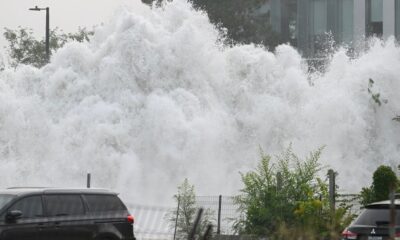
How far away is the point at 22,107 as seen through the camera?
108 feet

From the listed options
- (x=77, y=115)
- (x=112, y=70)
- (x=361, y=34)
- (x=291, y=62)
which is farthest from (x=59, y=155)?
(x=361, y=34)

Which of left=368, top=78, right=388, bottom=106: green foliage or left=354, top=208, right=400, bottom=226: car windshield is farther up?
left=368, top=78, right=388, bottom=106: green foliage

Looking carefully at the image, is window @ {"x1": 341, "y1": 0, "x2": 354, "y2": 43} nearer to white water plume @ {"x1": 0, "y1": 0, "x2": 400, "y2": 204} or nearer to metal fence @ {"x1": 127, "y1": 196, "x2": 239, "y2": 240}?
white water plume @ {"x1": 0, "y1": 0, "x2": 400, "y2": 204}

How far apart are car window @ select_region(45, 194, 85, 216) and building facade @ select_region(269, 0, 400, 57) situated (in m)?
49.4

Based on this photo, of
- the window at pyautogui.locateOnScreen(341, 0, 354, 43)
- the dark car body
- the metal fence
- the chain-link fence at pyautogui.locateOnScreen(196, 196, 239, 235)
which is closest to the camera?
the dark car body

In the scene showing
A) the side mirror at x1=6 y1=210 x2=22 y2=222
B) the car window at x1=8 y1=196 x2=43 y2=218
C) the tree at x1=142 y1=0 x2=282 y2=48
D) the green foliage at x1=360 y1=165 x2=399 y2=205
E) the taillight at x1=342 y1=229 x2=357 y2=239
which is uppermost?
the tree at x1=142 y1=0 x2=282 y2=48

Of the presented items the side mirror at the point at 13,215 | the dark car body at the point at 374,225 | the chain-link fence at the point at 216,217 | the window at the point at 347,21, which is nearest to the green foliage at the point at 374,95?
the chain-link fence at the point at 216,217

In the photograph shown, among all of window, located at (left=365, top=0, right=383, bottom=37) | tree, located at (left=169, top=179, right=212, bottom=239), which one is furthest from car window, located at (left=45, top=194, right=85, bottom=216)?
window, located at (left=365, top=0, right=383, bottom=37)

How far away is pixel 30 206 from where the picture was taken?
15.5 meters

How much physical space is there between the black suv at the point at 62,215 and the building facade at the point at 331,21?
48980mm

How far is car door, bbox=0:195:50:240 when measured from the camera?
15008mm

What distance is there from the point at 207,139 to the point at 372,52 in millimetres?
6983

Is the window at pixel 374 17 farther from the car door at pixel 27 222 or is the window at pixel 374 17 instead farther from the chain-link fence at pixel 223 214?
the car door at pixel 27 222

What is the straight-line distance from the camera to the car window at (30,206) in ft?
50.5
